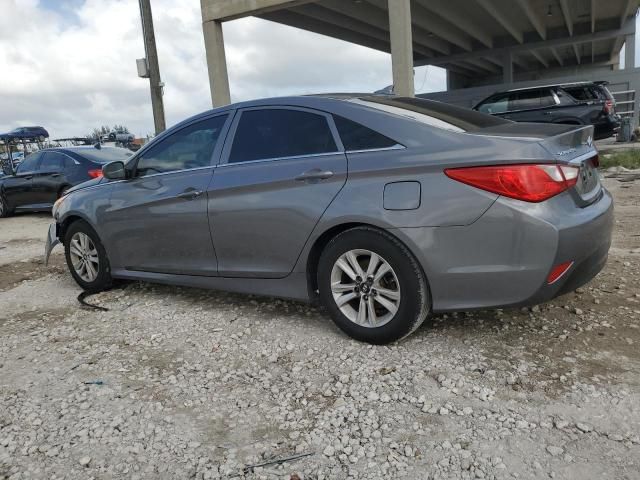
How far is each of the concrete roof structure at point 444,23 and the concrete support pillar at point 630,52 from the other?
0.22ft

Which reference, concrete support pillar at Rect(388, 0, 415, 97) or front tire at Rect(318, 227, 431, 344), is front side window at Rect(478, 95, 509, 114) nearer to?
concrete support pillar at Rect(388, 0, 415, 97)

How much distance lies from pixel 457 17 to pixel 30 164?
16213 millimetres

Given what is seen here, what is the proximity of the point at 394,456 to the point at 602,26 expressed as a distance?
99.3ft

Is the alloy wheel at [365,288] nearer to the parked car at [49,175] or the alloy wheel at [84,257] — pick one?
the alloy wheel at [84,257]

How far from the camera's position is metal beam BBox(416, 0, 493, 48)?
18125mm

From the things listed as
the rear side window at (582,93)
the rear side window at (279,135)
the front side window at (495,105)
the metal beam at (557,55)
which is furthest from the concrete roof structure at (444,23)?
the rear side window at (279,135)

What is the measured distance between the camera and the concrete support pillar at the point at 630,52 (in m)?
24.9

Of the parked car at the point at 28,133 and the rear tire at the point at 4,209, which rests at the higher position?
the parked car at the point at 28,133

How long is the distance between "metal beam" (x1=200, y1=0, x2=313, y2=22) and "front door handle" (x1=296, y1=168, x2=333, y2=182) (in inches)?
437

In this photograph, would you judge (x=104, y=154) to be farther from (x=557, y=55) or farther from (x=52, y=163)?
(x=557, y=55)

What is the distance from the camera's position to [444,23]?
22250mm

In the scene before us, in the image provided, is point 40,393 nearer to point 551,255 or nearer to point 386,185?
point 386,185

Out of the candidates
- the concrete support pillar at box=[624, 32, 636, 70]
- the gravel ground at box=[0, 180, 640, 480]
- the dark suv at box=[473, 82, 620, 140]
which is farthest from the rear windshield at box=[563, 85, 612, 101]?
the concrete support pillar at box=[624, 32, 636, 70]

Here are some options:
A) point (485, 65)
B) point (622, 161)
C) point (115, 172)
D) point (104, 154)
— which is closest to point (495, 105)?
point (622, 161)
